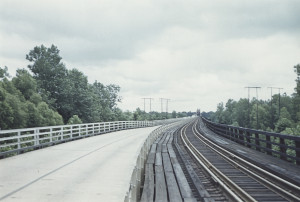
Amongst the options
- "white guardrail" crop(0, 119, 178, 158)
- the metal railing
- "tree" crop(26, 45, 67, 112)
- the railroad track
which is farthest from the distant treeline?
the railroad track

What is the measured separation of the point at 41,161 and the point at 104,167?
3.04m

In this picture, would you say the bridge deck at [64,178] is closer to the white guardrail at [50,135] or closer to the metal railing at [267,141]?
the white guardrail at [50,135]

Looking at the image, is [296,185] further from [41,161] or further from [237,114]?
[237,114]

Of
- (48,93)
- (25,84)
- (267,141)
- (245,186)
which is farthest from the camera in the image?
Answer: (48,93)

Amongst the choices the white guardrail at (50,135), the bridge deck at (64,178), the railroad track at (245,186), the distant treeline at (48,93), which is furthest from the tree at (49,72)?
the railroad track at (245,186)

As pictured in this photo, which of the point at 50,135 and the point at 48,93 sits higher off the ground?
the point at 48,93

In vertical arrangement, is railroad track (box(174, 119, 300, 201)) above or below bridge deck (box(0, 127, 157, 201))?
below

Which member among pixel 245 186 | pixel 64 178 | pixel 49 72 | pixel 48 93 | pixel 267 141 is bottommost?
pixel 245 186

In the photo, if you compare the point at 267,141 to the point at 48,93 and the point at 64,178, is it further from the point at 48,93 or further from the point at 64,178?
the point at 48,93

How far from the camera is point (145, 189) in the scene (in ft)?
28.1

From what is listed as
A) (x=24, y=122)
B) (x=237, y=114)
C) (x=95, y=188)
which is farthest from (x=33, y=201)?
(x=237, y=114)

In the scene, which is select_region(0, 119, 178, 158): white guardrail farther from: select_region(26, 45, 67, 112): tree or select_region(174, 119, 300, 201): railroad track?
select_region(26, 45, 67, 112): tree

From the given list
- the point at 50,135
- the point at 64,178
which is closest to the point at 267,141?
the point at 64,178

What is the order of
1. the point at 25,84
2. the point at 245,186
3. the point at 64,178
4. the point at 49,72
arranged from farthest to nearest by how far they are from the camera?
the point at 49,72
the point at 25,84
the point at 64,178
the point at 245,186
